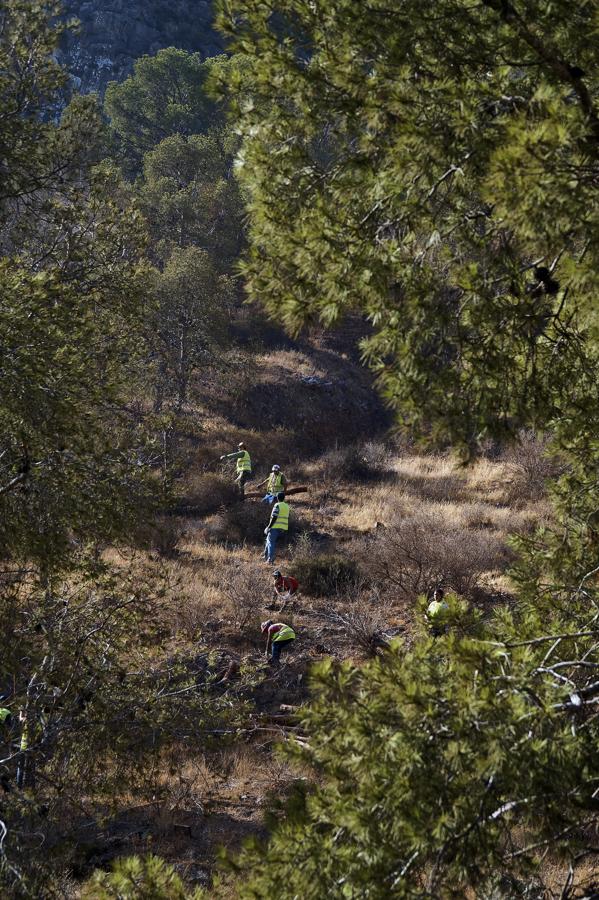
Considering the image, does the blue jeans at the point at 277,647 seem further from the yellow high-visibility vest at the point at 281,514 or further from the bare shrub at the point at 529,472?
the bare shrub at the point at 529,472

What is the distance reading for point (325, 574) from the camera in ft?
46.2

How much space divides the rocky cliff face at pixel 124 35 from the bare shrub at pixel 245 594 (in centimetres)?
6231

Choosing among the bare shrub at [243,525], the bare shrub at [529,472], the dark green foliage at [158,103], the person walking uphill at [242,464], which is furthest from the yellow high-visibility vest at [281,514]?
the dark green foliage at [158,103]

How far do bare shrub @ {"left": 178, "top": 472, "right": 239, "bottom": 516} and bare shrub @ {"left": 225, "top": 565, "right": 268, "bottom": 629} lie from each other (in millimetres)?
5355

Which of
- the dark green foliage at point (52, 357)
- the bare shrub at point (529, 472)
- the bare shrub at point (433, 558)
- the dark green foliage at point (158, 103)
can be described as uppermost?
the dark green foliage at point (158, 103)

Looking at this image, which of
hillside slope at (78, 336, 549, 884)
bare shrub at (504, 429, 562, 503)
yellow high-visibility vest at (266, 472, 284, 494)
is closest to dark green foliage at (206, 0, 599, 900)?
hillside slope at (78, 336, 549, 884)

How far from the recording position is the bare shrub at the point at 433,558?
516 inches

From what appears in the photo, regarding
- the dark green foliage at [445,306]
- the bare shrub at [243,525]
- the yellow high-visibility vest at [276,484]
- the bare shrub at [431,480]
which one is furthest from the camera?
the bare shrub at [431,480]

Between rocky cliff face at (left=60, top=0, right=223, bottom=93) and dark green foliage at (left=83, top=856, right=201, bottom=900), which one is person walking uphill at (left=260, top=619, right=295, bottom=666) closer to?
dark green foliage at (left=83, top=856, right=201, bottom=900)

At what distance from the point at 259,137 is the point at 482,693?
3.00 metres

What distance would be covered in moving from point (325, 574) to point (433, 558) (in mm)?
1990

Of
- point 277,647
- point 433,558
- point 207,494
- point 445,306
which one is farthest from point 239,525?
point 445,306

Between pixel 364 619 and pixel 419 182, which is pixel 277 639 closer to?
pixel 364 619

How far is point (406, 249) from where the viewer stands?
3900 mm
